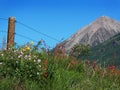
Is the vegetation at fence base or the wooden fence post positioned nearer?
the vegetation at fence base

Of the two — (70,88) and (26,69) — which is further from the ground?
(26,69)

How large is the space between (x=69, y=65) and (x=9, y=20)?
160 inches

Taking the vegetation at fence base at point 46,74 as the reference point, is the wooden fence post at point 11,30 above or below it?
above

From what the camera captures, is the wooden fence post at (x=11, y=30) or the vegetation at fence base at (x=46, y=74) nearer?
the vegetation at fence base at (x=46, y=74)

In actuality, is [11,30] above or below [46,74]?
above

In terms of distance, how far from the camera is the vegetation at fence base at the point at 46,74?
378 inches

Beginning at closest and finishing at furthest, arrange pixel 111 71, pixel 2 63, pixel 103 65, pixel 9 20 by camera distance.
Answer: pixel 2 63
pixel 111 71
pixel 103 65
pixel 9 20

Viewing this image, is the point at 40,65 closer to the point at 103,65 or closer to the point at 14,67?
the point at 14,67

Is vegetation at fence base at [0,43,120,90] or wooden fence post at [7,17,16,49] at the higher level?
wooden fence post at [7,17,16,49]

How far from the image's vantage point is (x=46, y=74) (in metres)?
10.2

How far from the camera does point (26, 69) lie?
397 inches

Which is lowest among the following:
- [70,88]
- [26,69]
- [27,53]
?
[70,88]

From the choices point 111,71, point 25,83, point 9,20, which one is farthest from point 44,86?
point 9,20

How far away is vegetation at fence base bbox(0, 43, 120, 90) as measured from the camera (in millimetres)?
9594
